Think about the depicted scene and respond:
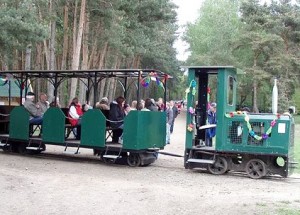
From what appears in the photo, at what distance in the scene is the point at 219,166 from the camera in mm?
12727

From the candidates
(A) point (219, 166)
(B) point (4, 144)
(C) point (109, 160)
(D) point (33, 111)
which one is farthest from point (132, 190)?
(B) point (4, 144)

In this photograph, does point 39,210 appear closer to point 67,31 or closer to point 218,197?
point 218,197

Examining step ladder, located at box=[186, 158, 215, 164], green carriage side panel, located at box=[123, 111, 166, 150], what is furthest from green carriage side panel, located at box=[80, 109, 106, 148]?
step ladder, located at box=[186, 158, 215, 164]

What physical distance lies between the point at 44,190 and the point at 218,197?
11.2 ft

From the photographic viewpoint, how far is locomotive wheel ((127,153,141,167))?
1406 centimetres

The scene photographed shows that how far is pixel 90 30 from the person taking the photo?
33688 mm

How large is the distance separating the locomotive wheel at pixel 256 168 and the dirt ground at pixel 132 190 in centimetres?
28

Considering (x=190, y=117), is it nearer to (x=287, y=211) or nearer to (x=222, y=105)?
(x=222, y=105)

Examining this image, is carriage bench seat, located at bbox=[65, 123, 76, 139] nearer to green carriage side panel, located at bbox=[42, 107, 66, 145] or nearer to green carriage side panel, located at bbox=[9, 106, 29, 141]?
green carriage side panel, located at bbox=[42, 107, 66, 145]

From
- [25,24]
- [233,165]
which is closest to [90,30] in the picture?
[25,24]

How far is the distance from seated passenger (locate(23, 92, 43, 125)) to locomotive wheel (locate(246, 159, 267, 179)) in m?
6.91

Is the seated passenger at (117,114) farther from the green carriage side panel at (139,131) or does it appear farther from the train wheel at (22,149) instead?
the train wheel at (22,149)

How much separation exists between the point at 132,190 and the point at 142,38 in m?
24.5

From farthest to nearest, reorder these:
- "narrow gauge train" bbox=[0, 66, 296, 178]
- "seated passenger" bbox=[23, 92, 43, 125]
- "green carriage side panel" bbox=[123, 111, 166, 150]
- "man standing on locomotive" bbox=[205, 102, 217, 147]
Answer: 1. "seated passenger" bbox=[23, 92, 43, 125]
2. "green carriage side panel" bbox=[123, 111, 166, 150]
3. "man standing on locomotive" bbox=[205, 102, 217, 147]
4. "narrow gauge train" bbox=[0, 66, 296, 178]
